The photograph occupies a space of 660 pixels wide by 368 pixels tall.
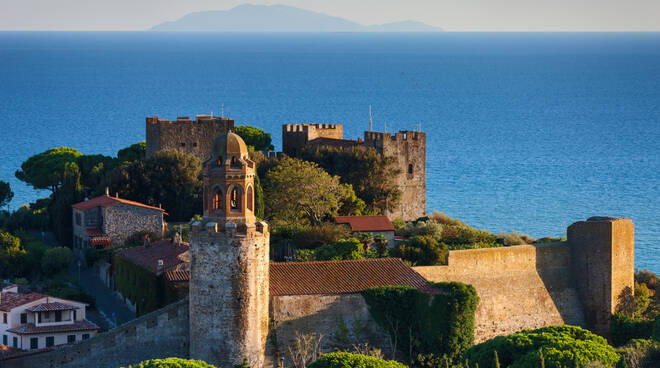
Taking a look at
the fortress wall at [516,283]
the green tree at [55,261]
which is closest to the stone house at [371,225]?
the fortress wall at [516,283]

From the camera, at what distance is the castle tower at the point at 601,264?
39.4m

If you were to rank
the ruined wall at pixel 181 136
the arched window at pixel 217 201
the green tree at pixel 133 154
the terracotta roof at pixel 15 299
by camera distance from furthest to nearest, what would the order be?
the green tree at pixel 133 154 → the ruined wall at pixel 181 136 → the terracotta roof at pixel 15 299 → the arched window at pixel 217 201

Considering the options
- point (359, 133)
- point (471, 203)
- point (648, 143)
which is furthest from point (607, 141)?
point (471, 203)

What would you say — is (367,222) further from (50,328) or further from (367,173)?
(50,328)

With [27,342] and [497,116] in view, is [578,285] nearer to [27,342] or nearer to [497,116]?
[27,342]

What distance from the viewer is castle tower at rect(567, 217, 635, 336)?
3944 cm

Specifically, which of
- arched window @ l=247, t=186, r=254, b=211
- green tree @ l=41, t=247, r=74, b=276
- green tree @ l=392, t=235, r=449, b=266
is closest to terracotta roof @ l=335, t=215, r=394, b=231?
green tree @ l=392, t=235, r=449, b=266

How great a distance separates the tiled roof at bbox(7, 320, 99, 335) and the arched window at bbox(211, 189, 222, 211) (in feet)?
19.8

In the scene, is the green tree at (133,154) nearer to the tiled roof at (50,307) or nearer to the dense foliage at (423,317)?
the tiled roof at (50,307)

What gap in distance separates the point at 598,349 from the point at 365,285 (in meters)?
6.72

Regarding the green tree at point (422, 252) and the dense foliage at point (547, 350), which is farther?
the green tree at point (422, 252)

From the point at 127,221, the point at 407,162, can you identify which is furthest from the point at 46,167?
the point at 407,162

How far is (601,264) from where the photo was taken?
130ft

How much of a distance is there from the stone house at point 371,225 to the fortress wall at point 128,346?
39.3ft
